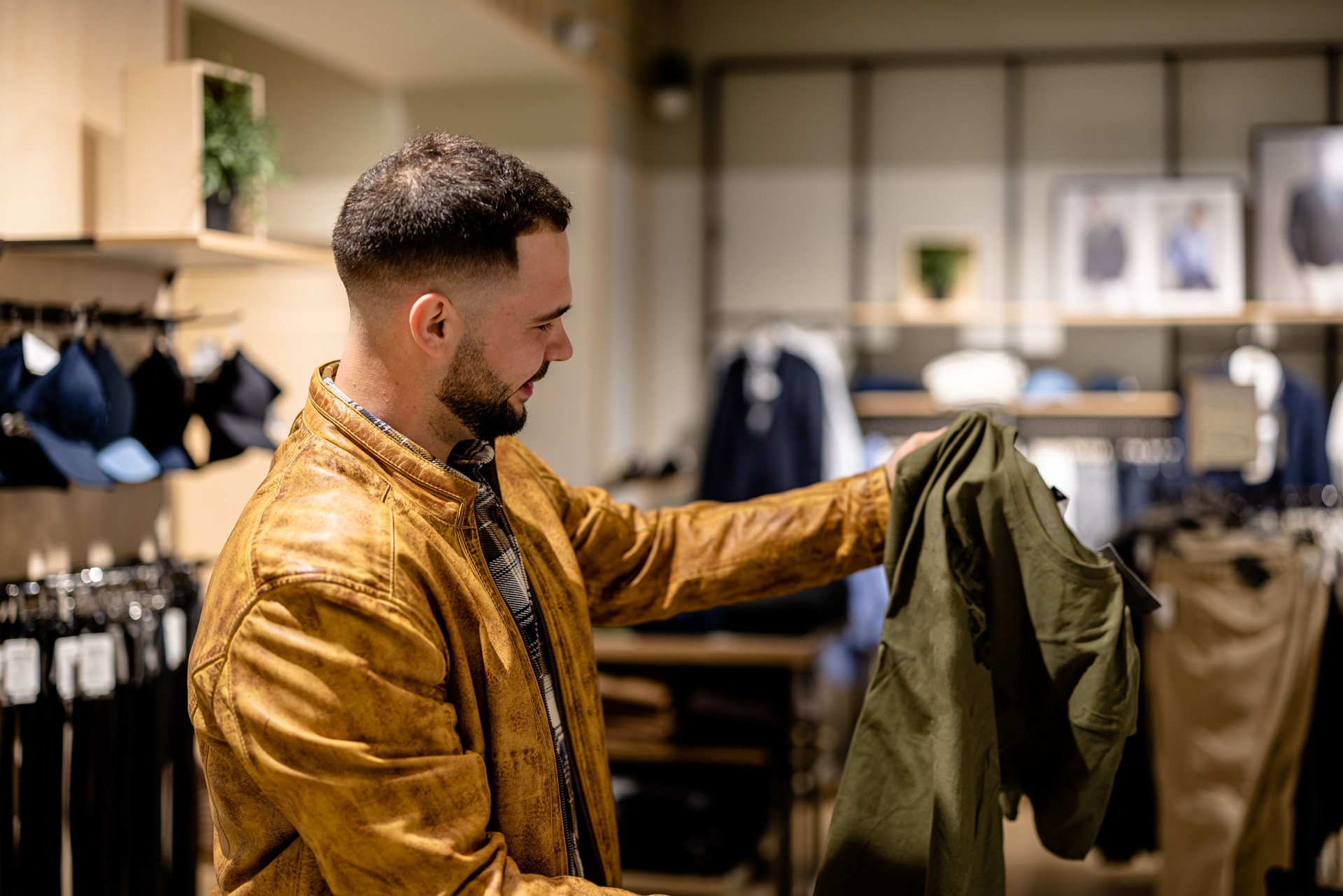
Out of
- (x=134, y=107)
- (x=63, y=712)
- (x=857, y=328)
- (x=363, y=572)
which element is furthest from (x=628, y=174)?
(x=363, y=572)

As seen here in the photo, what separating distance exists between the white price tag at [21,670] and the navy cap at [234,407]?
655mm

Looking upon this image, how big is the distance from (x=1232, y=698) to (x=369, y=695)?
2801 millimetres

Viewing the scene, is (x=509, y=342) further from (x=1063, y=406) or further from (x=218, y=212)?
(x=1063, y=406)

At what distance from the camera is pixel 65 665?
8.18 feet

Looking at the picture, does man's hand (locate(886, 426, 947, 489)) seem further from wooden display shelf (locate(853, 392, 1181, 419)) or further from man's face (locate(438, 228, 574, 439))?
wooden display shelf (locate(853, 392, 1181, 419))

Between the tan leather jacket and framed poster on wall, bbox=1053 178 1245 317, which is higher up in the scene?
framed poster on wall, bbox=1053 178 1245 317

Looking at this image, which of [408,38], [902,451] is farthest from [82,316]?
[408,38]

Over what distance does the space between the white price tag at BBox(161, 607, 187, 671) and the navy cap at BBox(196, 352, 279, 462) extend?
393 mm

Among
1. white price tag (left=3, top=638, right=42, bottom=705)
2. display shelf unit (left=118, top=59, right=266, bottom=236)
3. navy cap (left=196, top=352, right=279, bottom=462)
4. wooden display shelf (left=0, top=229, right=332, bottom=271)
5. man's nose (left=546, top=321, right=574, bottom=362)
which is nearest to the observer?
man's nose (left=546, top=321, right=574, bottom=362)

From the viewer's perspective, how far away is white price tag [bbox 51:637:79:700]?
2.48 metres

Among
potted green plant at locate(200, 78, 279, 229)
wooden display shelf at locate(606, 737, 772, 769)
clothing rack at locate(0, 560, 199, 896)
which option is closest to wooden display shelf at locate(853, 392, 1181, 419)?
wooden display shelf at locate(606, 737, 772, 769)

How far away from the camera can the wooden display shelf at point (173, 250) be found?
253cm

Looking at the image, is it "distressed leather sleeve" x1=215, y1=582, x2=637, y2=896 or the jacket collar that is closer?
"distressed leather sleeve" x1=215, y1=582, x2=637, y2=896

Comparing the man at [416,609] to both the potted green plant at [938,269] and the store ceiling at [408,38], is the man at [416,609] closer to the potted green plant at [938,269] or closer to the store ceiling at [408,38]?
the store ceiling at [408,38]
